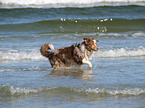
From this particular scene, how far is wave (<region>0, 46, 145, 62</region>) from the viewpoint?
1042 centimetres

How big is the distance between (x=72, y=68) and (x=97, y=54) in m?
1.89

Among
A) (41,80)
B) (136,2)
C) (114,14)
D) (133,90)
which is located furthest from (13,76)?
(136,2)

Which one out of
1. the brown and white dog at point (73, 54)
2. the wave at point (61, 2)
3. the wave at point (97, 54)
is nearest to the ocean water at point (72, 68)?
the wave at point (97, 54)

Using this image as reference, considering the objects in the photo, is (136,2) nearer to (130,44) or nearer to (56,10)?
(56,10)

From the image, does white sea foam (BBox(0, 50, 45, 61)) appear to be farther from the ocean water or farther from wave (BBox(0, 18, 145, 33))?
wave (BBox(0, 18, 145, 33))

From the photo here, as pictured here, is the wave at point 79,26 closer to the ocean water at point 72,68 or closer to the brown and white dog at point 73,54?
the ocean water at point 72,68

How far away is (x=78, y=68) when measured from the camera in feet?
29.2

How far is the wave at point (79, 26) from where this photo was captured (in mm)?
16891

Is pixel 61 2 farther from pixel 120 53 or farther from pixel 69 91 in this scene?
pixel 69 91

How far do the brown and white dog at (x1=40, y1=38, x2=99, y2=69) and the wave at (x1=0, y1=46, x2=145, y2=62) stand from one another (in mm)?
1715

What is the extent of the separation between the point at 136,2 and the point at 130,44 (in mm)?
15954

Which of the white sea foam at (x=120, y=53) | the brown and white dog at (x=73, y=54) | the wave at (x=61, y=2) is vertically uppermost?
the wave at (x=61, y=2)

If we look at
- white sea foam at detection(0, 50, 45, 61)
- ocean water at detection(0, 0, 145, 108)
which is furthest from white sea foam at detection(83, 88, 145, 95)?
white sea foam at detection(0, 50, 45, 61)

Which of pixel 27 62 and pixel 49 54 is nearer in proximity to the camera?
pixel 49 54
